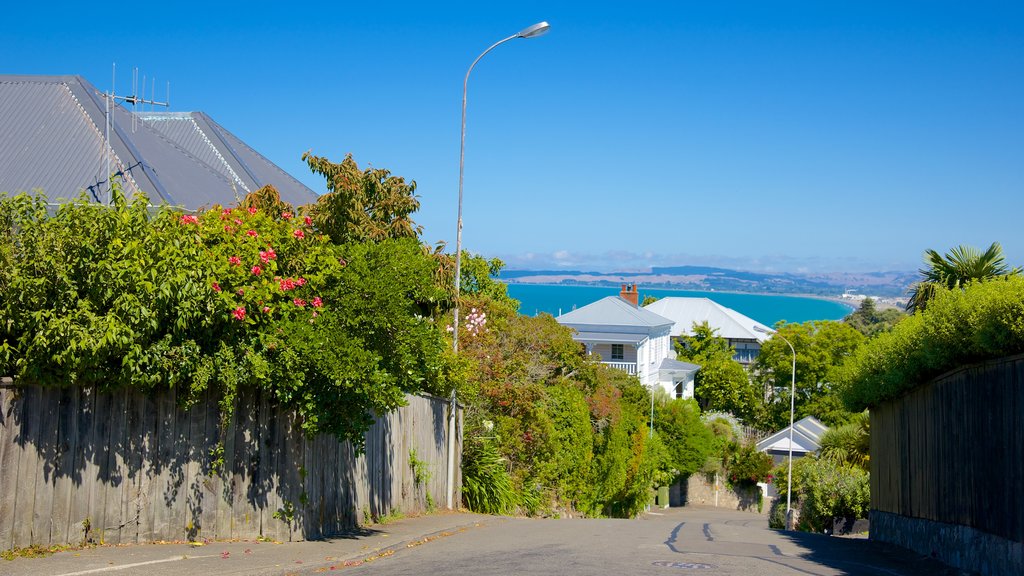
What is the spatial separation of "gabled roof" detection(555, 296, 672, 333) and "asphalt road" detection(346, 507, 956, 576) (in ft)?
144

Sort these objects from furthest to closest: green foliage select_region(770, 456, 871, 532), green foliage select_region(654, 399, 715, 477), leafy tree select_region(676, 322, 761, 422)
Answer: leafy tree select_region(676, 322, 761, 422)
green foliage select_region(654, 399, 715, 477)
green foliage select_region(770, 456, 871, 532)

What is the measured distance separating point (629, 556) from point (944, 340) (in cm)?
500

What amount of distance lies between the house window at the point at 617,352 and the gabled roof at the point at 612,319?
0.99 meters

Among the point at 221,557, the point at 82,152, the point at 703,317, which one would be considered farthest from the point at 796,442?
the point at 221,557

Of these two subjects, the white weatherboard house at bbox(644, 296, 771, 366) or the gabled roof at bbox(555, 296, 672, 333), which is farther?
the white weatherboard house at bbox(644, 296, 771, 366)

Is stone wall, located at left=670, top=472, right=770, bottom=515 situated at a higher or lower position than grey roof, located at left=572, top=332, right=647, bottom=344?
lower

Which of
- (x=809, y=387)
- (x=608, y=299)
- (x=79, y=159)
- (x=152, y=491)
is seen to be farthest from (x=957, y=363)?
(x=809, y=387)

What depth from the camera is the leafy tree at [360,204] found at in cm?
1680

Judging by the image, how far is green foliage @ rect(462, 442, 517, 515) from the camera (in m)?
21.9

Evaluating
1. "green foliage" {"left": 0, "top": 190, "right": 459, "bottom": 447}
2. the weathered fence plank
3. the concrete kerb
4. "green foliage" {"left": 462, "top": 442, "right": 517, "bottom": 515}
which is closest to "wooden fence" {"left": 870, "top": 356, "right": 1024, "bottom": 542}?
the weathered fence plank

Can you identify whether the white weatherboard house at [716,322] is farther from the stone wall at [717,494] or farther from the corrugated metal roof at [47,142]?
the corrugated metal roof at [47,142]

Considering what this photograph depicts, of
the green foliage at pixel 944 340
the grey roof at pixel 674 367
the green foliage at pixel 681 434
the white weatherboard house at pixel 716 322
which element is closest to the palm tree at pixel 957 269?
the green foliage at pixel 944 340

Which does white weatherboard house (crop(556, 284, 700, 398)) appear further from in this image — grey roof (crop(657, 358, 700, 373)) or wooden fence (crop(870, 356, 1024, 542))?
wooden fence (crop(870, 356, 1024, 542))

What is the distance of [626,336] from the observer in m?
61.8
